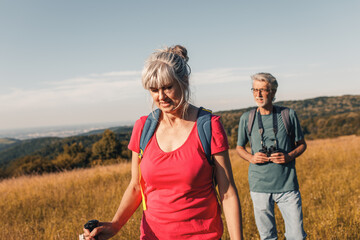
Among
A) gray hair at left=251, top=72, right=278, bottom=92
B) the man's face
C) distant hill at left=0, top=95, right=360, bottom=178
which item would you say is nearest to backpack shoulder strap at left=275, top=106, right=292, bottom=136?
the man's face

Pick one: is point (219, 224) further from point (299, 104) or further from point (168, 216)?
point (299, 104)

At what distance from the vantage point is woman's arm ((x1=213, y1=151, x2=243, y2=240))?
4.11ft

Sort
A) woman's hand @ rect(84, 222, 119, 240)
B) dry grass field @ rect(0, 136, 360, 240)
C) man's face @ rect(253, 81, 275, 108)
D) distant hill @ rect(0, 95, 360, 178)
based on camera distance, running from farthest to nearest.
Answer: distant hill @ rect(0, 95, 360, 178) → dry grass field @ rect(0, 136, 360, 240) → man's face @ rect(253, 81, 275, 108) → woman's hand @ rect(84, 222, 119, 240)

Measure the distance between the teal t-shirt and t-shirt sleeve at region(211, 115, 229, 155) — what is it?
1743 mm

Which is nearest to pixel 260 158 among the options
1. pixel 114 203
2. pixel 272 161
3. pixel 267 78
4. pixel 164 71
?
pixel 272 161

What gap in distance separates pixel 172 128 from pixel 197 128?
18 centimetres

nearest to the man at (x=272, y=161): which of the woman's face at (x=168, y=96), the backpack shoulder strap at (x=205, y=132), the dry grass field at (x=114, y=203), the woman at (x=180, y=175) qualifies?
the dry grass field at (x=114, y=203)

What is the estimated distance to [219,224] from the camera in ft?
4.36

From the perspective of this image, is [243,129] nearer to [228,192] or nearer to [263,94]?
[263,94]

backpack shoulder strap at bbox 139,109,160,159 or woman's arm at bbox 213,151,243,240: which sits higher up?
backpack shoulder strap at bbox 139,109,160,159

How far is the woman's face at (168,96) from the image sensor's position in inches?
49.3

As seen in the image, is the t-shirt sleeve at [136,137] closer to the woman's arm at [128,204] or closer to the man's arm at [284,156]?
the woman's arm at [128,204]

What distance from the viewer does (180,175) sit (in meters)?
1.22

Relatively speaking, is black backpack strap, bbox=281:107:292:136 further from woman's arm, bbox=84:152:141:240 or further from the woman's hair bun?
woman's arm, bbox=84:152:141:240
